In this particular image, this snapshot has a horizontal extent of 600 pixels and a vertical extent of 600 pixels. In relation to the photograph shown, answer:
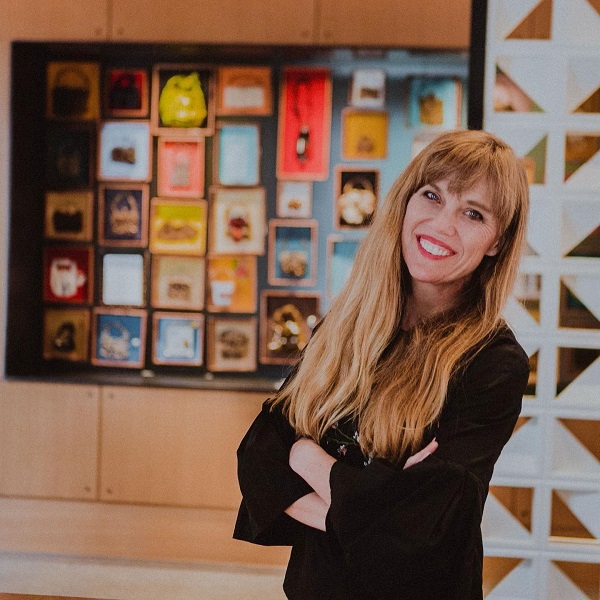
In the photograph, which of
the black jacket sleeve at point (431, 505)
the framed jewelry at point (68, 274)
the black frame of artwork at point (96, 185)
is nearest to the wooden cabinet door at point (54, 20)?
the black frame of artwork at point (96, 185)

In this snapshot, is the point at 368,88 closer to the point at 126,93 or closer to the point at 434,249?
the point at 126,93

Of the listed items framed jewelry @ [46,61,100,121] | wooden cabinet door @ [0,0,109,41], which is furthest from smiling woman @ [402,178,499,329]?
framed jewelry @ [46,61,100,121]

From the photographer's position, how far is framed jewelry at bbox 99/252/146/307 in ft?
13.6

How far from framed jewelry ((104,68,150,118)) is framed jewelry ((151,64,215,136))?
55mm

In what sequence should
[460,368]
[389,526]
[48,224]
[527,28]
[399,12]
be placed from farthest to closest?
[48,224] < [399,12] < [527,28] < [460,368] < [389,526]

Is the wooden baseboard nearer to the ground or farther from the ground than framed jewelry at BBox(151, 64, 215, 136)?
nearer to the ground

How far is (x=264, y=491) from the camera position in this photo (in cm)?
139

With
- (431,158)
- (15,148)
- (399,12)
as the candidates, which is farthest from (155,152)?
(431,158)

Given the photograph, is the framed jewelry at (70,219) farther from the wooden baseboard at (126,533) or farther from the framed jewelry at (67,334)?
the wooden baseboard at (126,533)

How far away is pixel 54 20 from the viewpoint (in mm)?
3795

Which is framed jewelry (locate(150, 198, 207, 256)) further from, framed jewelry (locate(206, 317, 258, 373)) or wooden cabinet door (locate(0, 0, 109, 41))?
wooden cabinet door (locate(0, 0, 109, 41))

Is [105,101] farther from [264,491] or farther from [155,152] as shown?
[264,491]

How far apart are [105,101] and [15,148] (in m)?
0.54

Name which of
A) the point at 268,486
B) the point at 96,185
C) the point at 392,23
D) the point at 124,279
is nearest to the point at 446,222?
the point at 268,486
